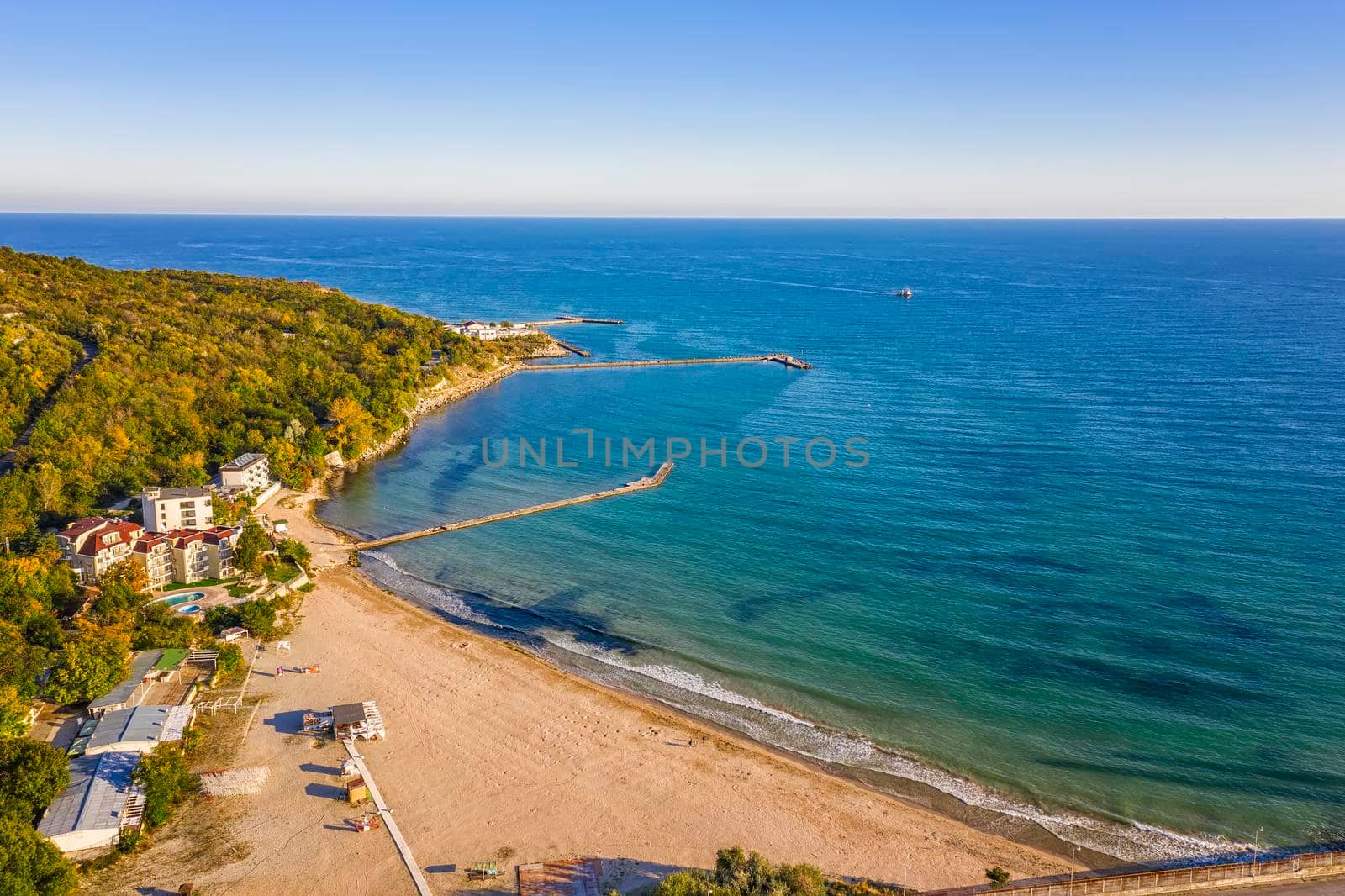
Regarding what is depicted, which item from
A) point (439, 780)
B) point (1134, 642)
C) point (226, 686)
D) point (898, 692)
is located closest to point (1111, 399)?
point (1134, 642)

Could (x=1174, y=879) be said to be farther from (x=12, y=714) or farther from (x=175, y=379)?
(x=175, y=379)

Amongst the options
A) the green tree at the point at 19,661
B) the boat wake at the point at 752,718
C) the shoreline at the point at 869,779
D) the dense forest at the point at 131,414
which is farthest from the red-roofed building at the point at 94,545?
the shoreline at the point at 869,779

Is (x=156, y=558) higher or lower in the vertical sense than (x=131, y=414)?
lower

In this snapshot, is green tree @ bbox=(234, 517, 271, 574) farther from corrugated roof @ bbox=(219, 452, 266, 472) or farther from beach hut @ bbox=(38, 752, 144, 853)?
beach hut @ bbox=(38, 752, 144, 853)

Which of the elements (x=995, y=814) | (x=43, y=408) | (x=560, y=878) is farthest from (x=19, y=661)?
A: (x=995, y=814)

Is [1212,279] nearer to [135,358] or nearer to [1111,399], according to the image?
[1111,399]

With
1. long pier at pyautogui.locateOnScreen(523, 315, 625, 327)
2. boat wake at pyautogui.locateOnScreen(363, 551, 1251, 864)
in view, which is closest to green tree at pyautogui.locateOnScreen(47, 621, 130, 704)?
boat wake at pyautogui.locateOnScreen(363, 551, 1251, 864)
